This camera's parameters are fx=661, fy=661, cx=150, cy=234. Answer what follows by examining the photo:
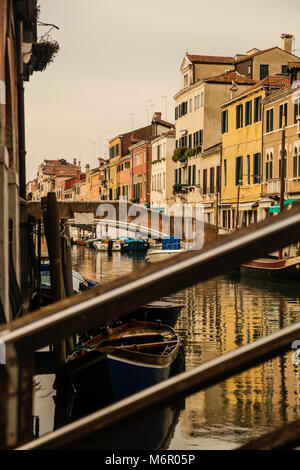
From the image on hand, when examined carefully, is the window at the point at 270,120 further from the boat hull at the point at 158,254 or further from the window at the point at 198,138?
the window at the point at 198,138

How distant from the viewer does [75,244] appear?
177ft

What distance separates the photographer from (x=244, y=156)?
26953mm

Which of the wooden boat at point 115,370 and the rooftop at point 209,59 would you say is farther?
the rooftop at point 209,59

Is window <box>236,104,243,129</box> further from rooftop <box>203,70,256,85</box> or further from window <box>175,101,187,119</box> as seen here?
window <box>175,101,187,119</box>

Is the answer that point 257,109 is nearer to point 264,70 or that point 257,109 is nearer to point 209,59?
point 264,70

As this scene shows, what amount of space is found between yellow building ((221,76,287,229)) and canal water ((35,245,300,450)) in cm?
1076

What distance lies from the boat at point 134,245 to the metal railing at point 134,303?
38693 millimetres

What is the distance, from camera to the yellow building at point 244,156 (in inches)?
998

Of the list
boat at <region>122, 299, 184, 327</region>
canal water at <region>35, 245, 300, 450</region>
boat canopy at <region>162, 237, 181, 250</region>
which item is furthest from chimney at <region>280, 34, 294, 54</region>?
boat at <region>122, 299, 184, 327</region>

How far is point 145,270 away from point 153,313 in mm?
10887

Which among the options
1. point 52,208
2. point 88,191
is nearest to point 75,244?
point 88,191

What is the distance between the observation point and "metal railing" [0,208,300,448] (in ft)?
2.91
